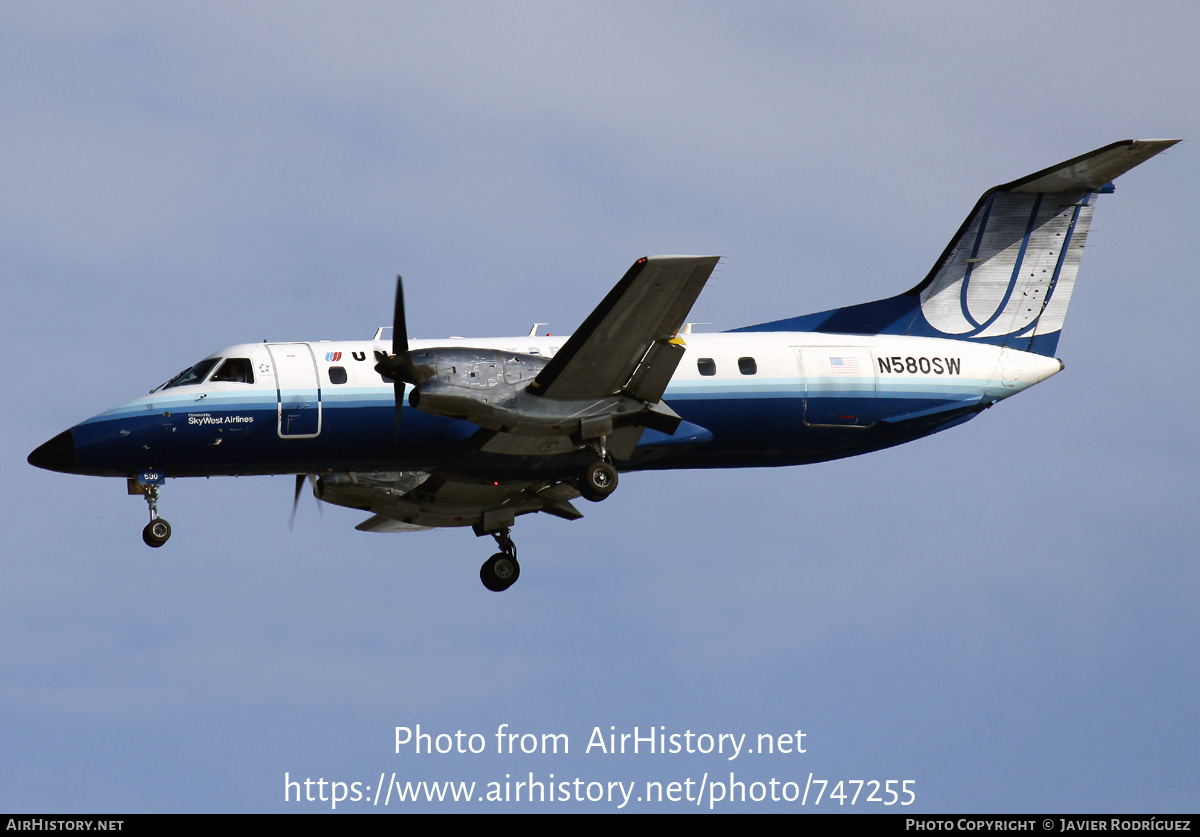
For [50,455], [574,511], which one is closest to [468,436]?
[574,511]

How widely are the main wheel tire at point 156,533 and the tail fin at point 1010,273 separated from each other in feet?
38.8

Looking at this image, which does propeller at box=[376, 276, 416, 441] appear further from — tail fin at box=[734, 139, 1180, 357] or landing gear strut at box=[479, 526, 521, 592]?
tail fin at box=[734, 139, 1180, 357]

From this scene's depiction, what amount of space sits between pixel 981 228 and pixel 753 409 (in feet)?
20.6

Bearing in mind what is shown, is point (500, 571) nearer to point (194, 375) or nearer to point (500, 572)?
point (500, 572)

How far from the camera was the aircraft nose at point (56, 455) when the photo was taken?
79.8 feet

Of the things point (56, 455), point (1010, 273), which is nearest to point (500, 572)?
point (56, 455)

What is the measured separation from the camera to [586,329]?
23.0 m

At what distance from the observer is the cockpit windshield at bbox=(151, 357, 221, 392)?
981 inches

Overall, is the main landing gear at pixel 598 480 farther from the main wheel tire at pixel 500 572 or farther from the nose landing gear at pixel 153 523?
the nose landing gear at pixel 153 523

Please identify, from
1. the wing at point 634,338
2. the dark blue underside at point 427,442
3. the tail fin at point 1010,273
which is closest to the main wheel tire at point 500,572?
the dark blue underside at point 427,442

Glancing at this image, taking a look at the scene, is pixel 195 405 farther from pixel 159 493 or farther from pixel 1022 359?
pixel 1022 359

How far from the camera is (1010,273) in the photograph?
2883 cm

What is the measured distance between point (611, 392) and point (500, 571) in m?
5.40

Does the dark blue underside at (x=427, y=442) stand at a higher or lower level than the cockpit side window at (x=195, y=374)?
lower
